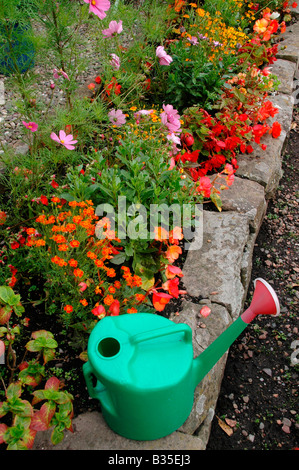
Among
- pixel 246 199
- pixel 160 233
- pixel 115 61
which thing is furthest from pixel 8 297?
pixel 115 61

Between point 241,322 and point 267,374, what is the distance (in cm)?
87

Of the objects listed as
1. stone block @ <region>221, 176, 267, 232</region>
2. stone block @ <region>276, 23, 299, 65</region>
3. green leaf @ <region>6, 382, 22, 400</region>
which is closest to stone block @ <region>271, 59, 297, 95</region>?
stone block @ <region>276, 23, 299, 65</region>

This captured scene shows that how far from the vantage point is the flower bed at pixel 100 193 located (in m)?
1.43

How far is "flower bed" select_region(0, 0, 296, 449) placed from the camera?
56.4 inches

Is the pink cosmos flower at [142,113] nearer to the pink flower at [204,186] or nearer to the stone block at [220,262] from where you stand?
the pink flower at [204,186]

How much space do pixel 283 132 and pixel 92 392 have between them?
2407 millimetres

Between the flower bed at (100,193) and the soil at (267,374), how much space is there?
1.50 ft

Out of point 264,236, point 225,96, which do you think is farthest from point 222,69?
point 264,236

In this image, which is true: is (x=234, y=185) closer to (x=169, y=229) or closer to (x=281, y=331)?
(x=169, y=229)

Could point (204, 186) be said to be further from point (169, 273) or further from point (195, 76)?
point (195, 76)

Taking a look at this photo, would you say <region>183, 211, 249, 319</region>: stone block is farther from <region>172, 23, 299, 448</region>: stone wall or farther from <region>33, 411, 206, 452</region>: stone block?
<region>33, 411, 206, 452</region>: stone block

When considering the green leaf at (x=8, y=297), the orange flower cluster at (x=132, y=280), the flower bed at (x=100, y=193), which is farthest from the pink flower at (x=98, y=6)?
the green leaf at (x=8, y=297)

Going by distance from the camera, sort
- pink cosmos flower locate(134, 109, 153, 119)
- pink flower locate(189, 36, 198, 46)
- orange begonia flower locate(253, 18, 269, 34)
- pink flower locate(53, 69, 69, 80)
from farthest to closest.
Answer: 1. orange begonia flower locate(253, 18, 269, 34)
2. pink flower locate(189, 36, 198, 46)
3. pink cosmos flower locate(134, 109, 153, 119)
4. pink flower locate(53, 69, 69, 80)

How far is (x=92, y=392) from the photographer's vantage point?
1258 mm
